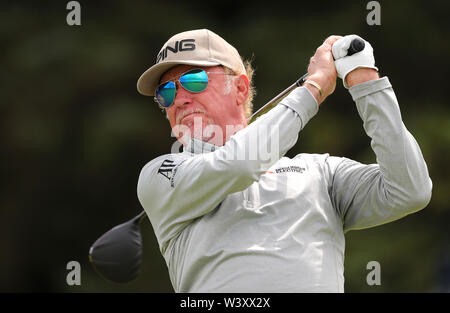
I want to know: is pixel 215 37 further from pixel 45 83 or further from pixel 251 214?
pixel 45 83

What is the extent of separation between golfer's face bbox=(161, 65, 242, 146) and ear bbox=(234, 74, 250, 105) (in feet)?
0.30

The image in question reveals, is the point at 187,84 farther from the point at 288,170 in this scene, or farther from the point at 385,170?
the point at 385,170

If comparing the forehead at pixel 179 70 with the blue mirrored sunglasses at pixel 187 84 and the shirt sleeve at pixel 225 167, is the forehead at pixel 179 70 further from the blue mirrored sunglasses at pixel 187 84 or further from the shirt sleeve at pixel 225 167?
the shirt sleeve at pixel 225 167

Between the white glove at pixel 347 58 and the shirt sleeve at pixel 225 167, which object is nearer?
the shirt sleeve at pixel 225 167

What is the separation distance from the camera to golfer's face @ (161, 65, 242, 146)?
119 inches

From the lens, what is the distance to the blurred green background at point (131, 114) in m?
7.16

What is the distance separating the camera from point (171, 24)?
763 cm

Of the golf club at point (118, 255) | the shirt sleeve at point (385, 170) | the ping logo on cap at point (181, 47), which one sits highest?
the ping logo on cap at point (181, 47)

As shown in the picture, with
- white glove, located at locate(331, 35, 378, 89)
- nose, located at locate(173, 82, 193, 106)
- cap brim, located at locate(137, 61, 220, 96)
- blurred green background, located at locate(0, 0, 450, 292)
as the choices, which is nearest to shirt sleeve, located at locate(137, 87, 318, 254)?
white glove, located at locate(331, 35, 378, 89)

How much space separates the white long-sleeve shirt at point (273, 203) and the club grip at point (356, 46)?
118mm

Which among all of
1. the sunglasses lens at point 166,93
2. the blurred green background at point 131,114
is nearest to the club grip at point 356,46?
the sunglasses lens at point 166,93

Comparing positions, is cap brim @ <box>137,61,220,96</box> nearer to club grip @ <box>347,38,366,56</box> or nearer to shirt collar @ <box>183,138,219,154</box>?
shirt collar @ <box>183,138,219,154</box>

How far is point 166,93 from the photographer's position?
309cm

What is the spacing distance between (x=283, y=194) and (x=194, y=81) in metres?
0.55
